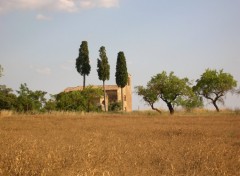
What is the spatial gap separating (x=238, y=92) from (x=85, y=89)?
2862 centimetres

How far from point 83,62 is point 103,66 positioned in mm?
3941

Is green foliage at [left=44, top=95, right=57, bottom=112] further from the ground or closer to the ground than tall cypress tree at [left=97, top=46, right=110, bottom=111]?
closer to the ground

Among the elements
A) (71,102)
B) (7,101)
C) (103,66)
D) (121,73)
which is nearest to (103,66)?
(103,66)

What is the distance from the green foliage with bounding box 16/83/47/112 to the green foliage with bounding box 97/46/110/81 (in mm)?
10760

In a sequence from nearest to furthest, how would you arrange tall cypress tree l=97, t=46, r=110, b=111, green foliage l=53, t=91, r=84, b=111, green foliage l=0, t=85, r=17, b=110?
green foliage l=0, t=85, r=17, b=110 → green foliage l=53, t=91, r=84, b=111 → tall cypress tree l=97, t=46, r=110, b=111

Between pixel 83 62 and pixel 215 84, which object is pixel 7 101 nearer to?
pixel 83 62

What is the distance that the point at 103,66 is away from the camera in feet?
174

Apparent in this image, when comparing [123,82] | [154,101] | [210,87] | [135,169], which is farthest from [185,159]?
[210,87]

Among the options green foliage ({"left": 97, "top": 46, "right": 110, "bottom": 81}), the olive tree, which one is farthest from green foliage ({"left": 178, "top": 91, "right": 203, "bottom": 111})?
green foliage ({"left": 97, "top": 46, "right": 110, "bottom": 81})

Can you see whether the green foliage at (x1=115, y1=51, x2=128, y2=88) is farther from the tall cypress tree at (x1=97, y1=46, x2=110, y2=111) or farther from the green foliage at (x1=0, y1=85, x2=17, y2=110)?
the green foliage at (x1=0, y1=85, x2=17, y2=110)

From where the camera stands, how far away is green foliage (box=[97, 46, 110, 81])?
53.2 metres

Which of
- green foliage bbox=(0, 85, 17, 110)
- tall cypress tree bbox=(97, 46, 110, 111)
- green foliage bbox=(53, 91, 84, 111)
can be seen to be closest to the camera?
green foliage bbox=(0, 85, 17, 110)

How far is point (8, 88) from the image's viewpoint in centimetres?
4797

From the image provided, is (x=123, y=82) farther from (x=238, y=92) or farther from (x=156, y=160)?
(x=156, y=160)
